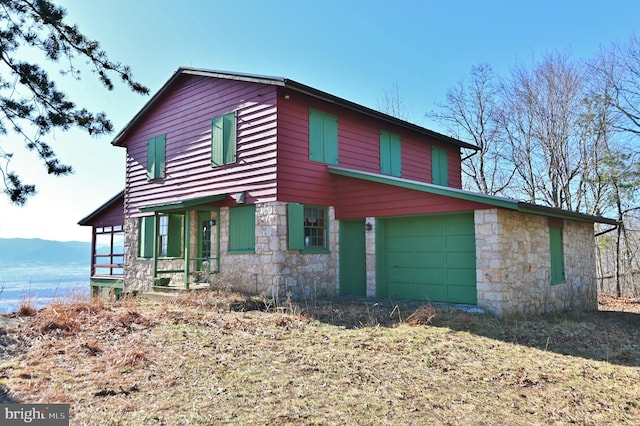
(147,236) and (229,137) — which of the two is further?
(147,236)

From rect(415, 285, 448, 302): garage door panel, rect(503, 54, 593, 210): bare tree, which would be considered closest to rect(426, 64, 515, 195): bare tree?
rect(503, 54, 593, 210): bare tree

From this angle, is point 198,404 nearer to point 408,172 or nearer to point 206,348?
point 206,348

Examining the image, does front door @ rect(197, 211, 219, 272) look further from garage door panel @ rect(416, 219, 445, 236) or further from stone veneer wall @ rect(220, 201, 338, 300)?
garage door panel @ rect(416, 219, 445, 236)

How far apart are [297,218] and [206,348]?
16.1 ft

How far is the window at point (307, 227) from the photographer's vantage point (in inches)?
409

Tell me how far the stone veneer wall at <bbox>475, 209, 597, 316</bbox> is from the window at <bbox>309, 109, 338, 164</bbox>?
14.2 feet

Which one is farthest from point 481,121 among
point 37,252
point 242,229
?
point 37,252

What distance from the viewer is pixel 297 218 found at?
1048cm

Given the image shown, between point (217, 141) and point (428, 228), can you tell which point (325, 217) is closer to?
point (428, 228)

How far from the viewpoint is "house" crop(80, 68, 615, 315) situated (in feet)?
30.5

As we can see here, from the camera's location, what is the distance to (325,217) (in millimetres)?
11492

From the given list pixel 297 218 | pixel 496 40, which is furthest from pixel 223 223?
pixel 496 40

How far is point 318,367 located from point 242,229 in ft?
20.5

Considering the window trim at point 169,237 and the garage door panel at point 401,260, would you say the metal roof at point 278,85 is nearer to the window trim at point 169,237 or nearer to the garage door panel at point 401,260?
the window trim at point 169,237
